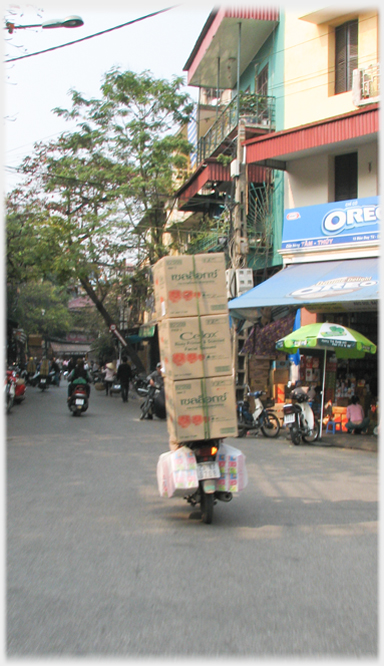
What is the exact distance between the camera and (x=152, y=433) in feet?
46.7

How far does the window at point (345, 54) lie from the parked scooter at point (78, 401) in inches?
425

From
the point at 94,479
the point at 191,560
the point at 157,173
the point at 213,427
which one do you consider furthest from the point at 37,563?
the point at 157,173

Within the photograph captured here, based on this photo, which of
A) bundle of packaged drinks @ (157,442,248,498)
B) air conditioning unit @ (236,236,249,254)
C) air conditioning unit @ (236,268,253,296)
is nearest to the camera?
bundle of packaged drinks @ (157,442,248,498)

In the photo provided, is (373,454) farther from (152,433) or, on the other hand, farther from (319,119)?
(319,119)

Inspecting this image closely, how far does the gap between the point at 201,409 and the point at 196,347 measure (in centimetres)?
65

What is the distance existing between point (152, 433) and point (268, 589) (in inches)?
390

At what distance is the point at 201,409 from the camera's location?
21.6 feet

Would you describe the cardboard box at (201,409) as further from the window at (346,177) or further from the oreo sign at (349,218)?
the window at (346,177)

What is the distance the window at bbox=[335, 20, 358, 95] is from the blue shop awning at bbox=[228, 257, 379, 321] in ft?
16.4

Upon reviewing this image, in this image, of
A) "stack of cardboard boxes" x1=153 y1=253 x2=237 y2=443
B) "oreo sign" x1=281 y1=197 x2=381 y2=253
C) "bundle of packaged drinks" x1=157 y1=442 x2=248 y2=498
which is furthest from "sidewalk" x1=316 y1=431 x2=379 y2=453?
"stack of cardboard boxes" x1=153 y1=253 x2=237 y2=443

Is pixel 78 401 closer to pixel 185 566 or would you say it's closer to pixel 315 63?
pixel 315 63

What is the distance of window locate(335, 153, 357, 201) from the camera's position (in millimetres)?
16375

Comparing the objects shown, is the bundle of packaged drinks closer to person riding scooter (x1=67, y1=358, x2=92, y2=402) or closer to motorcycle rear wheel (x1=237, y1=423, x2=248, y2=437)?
motorcycle rear wheel (x1=237, y1=423, x2=248, y2=437)

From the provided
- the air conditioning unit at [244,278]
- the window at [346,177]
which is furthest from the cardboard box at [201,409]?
the window at [346,177]
